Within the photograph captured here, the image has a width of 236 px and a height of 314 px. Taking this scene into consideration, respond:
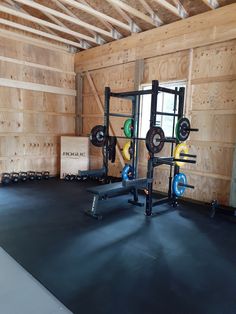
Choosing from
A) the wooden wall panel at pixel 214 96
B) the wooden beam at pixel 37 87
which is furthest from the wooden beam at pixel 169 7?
the wooden beam at pixel 37 87

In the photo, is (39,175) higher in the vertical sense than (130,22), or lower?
lower

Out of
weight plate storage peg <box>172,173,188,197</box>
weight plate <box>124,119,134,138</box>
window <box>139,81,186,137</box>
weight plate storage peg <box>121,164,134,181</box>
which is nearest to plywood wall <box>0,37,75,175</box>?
window <box>139,81,186,137</box>

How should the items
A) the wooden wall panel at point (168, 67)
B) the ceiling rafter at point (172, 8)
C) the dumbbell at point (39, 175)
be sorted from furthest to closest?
the dumbbell at point (39, 175) < the wooden wall panel at point (168, 67) < the ceiling rafter at point (172, 8)

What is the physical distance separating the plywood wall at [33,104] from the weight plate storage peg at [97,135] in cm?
207

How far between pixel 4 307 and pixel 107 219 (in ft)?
6.73

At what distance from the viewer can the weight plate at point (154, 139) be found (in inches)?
139

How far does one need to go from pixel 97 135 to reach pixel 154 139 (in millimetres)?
1359

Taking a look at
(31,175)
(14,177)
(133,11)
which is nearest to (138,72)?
(133,11)

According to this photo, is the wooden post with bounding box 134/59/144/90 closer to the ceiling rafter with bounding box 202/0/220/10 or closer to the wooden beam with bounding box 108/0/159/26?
the wooden beam with bounding box 108/0/159/26

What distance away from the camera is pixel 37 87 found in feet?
19.1

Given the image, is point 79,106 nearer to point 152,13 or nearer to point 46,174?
point 46,174

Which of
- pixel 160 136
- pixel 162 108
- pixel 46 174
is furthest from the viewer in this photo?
pixel 46 174

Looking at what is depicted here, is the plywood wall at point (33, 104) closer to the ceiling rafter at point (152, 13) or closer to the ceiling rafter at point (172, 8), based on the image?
the ceiling rafter at point (152, 13)

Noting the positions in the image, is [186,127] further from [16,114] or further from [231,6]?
[16,114]
